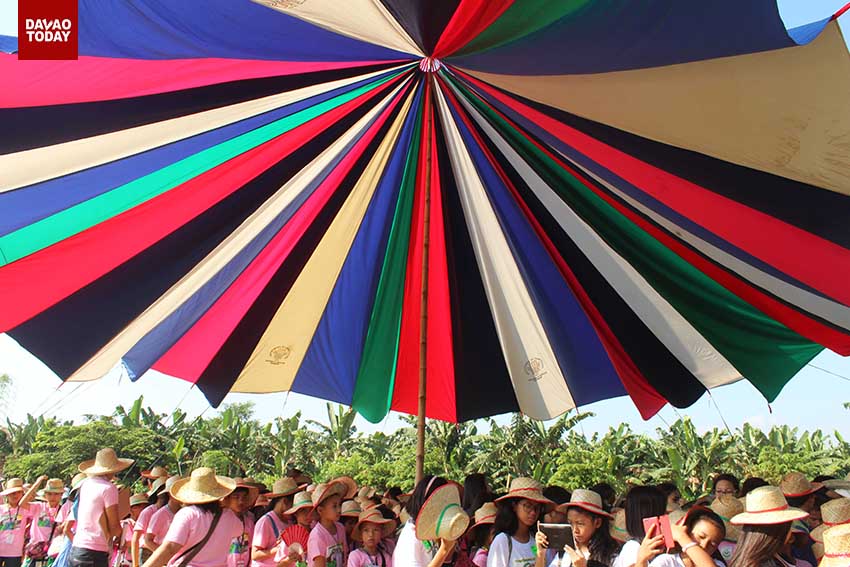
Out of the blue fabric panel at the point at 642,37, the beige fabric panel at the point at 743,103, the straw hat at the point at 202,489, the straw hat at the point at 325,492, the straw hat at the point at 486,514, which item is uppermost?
the blue fabric panel at the point at 642,37

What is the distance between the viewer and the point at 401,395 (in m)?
8.23

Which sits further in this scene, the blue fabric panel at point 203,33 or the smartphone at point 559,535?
the blue fabric panel at point 203,33

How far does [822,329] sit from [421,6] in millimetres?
4530

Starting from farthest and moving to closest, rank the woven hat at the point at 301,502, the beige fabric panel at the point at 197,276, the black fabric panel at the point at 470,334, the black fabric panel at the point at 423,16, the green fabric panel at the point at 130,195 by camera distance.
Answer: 1. the black fabric panel at the point at 470,334
2. the beige fabric panel at the point at 197,276
3. the green fabric panel at the point at 130,195
4. the woven hat at the point at 301,502
5. the black fabric panel at the point at 423,16

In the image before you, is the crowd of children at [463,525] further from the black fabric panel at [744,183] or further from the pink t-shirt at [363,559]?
the black fabric panel at [744,183]

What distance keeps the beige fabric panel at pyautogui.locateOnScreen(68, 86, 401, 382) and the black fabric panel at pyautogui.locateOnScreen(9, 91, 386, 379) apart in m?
0.07

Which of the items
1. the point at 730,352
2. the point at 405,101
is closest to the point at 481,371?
the point at 730,352

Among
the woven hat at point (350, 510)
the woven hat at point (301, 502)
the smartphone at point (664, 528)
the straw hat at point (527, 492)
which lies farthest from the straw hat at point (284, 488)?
the smartphone at point (664, 528)

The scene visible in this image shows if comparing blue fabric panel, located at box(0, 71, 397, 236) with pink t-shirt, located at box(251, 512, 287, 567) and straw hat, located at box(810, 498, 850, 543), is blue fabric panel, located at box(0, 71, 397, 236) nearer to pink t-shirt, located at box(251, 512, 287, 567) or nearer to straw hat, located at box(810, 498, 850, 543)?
pink t-shirt, located at box(251, 512, 287, 567)

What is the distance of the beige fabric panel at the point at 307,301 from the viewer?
6637 mm

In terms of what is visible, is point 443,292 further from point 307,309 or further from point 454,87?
point 454,87

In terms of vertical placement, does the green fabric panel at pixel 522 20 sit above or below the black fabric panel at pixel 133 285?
above

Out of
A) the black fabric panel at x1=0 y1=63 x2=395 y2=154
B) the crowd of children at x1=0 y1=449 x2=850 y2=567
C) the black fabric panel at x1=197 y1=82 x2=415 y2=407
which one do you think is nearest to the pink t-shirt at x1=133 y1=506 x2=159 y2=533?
the crowd of children at x1=0 y1=449 x2=850 y2=567

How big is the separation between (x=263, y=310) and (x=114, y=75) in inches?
115
